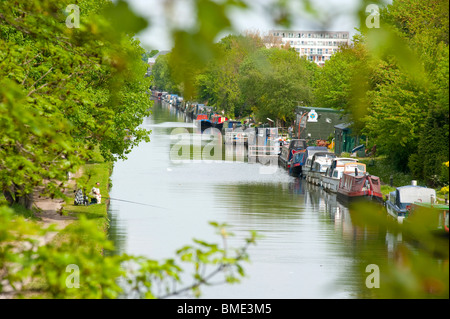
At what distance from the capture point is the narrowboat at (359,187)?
134 ft

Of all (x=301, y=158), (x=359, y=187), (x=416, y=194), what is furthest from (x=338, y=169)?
(x=416, y=194)

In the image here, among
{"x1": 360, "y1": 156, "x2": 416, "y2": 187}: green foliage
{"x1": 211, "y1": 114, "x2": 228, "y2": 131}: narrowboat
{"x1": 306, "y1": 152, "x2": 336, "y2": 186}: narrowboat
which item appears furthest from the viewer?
{"x1": 211, "y1": 114, "x2": 228, "y2": 131}: narrowboat

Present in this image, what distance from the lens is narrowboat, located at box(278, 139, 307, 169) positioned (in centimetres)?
6289

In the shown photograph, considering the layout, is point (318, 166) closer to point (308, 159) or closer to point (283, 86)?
point (308, 159)

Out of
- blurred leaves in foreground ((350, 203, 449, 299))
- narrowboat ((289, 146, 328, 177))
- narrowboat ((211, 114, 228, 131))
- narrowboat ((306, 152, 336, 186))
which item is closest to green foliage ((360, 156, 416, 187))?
narrowboat ((306, 152, 336, 186))

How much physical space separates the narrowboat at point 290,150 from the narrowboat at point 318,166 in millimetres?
5762

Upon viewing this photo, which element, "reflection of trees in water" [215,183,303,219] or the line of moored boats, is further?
"reflection of trees in water" [215,183,303,219]

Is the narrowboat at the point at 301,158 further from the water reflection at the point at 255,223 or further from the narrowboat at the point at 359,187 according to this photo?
the narrowboat at the point at 359,187

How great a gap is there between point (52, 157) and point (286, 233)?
22481mm

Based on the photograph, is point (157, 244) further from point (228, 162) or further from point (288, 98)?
point (288, 98)

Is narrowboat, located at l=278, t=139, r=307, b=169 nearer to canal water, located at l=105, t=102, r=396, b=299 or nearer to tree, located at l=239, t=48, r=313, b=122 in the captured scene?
canal water, located at l=105, t=102, r=396, b=299

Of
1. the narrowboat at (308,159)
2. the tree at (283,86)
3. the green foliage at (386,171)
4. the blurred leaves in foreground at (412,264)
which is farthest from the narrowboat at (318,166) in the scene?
the blurred leaves in foreground at (412,264)

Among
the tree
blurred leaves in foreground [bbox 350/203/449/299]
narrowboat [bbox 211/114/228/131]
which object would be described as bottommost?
blurred leaves in foreground [bbox 350/203/449/299]
